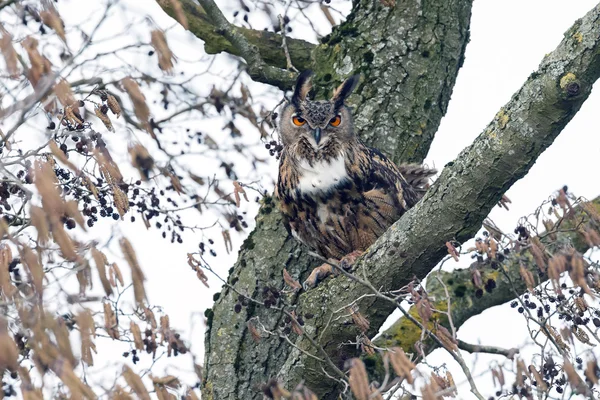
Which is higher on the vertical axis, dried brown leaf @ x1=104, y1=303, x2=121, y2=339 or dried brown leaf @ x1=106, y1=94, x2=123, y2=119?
dried brown leaf @ x1=106, y1=94, x2=123, y2=119

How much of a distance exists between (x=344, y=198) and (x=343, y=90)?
1.59ft

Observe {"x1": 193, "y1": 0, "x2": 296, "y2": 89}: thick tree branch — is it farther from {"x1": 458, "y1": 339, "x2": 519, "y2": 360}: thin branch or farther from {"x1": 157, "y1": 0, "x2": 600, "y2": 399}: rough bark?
{"x1": 458, "y1": 339, "x2": 519, "y2": 360}: thin branch

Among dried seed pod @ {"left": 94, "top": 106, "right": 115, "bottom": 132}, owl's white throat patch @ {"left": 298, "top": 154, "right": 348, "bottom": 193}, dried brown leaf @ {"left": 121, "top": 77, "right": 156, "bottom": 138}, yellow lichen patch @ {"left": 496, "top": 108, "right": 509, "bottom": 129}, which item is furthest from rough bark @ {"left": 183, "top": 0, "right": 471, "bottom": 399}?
dried brown leaf @ {"left": 121, "top": 77, "right": 156, "bottom": 138}

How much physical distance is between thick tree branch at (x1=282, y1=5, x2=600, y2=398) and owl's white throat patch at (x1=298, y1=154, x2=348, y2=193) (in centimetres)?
63

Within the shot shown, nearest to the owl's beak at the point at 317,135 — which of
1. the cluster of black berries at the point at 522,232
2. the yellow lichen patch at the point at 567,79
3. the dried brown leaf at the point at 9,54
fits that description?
the cluster of black berries at the point at 522,232

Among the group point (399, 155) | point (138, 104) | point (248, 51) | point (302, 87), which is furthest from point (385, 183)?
point (138, 104)

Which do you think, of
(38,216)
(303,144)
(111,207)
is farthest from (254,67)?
(38,216)

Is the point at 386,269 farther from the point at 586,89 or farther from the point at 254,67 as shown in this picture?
the point at 254,67

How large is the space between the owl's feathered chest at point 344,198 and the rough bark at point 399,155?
0.13 meters

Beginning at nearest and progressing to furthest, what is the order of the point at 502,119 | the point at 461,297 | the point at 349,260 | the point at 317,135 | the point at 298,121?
1. the point at 502,119
2. the point at 349,260
3. the point at 317,135
4. the point at 298,121
5. the point at 461,297

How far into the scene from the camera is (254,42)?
428 centimetres

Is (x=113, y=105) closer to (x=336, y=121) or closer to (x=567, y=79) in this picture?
(x=336, y=121)

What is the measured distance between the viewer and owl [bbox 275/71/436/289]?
149 inches

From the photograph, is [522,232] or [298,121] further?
[298,121]
